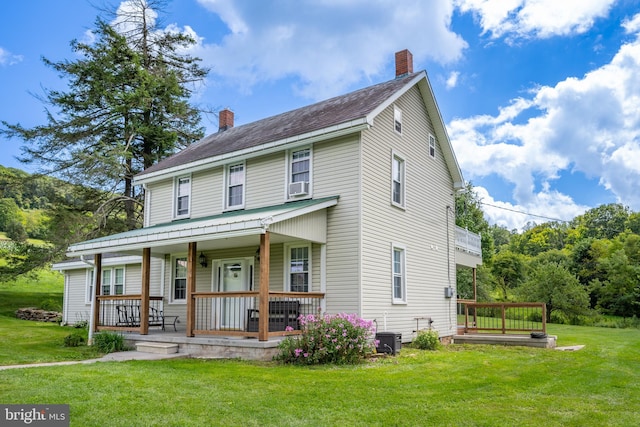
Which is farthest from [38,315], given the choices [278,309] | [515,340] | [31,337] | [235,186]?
[515,340]

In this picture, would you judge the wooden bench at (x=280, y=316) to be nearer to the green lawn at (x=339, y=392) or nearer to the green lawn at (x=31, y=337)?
the green lawn at (x=339, y=392)

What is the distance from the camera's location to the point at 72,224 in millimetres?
24312

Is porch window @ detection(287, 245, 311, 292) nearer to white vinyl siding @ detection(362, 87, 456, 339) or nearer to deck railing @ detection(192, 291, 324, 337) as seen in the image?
deck railing @ detection(192, 291, 324, 337)

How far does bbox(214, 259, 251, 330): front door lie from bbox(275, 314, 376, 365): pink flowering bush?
3626 mm

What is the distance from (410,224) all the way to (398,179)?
4.62ft

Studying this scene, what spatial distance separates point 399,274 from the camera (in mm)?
13617

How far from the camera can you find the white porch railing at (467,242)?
18170 millimetres

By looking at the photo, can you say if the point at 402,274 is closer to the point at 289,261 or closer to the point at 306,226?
the point at 289,261

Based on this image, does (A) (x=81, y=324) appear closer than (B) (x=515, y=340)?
No

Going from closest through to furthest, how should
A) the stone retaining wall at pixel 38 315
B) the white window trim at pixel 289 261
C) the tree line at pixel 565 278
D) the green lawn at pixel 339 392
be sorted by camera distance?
the green lawn at pixel 339 392 < the white window trim at pixel 289 261 < the stone retaining wall at pixel 38 315 < the tree line at pixel 565 278

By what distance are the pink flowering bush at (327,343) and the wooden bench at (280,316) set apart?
110cm

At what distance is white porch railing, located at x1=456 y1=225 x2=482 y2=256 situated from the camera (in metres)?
18.2

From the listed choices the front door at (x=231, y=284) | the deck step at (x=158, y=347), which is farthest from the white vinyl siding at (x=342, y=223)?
the deck step at (x=158, y=347)

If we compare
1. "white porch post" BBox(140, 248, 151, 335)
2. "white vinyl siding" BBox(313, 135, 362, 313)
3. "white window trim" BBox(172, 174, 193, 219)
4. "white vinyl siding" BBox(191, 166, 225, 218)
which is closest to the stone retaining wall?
"white window trim" BBox(172, 174, 193, 219)
